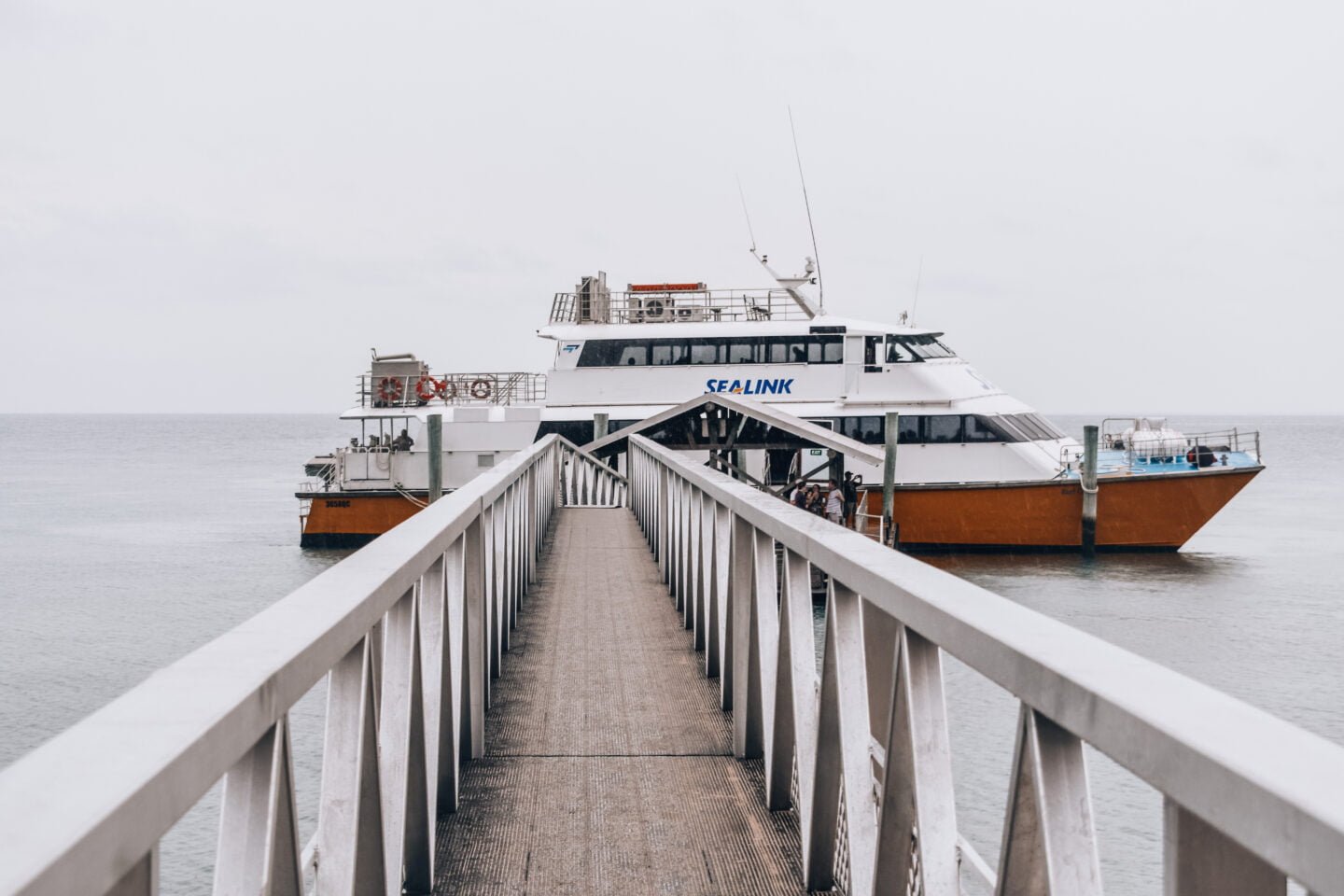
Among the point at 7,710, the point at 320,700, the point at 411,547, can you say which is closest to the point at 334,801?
the point at 411,547

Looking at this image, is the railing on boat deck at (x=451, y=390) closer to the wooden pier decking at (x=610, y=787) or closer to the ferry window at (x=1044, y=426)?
the ferry window at (x=1044, y=426)

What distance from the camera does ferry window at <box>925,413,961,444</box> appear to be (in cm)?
2861

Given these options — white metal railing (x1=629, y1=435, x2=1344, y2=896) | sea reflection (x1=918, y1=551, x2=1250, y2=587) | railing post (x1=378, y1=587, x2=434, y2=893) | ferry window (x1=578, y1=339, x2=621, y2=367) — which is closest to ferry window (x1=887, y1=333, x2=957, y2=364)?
sea reflection (x1=918, y1=551, x2=1250, y2=587)

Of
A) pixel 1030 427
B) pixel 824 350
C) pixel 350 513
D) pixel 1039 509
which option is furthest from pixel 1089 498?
pixel 350 513

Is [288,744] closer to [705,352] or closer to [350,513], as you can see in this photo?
[705,352]

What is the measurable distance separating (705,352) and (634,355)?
171 centimetres

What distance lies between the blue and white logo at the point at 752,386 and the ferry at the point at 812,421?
0.10 feet

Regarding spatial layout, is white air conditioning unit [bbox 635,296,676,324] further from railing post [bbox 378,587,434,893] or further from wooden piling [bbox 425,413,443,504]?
railing post [bbox 378,587,434,893]

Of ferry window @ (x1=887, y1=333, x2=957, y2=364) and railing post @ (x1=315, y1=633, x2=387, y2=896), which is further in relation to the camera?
ferry window @ (x1=887, y1=333, x2=957, y2=364)

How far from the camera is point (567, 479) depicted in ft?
73.8

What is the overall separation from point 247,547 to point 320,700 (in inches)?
895

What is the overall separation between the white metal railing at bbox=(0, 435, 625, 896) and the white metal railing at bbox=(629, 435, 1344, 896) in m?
1.04

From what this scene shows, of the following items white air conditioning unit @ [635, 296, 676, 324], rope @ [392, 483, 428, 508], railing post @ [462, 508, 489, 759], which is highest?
white air conditioning unit @ [635, 296, 676, 324]

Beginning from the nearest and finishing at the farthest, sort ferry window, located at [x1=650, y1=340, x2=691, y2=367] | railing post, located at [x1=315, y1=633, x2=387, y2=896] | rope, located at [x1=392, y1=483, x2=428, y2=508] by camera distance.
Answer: railing post, located at [x1=315, y1=633, x2=387, y2=896] → rope, located at [x1=392, y1=483, x2=428, y2=508] → ferry window, located at [x1=650, y1=340, x2=691, y2=367]
